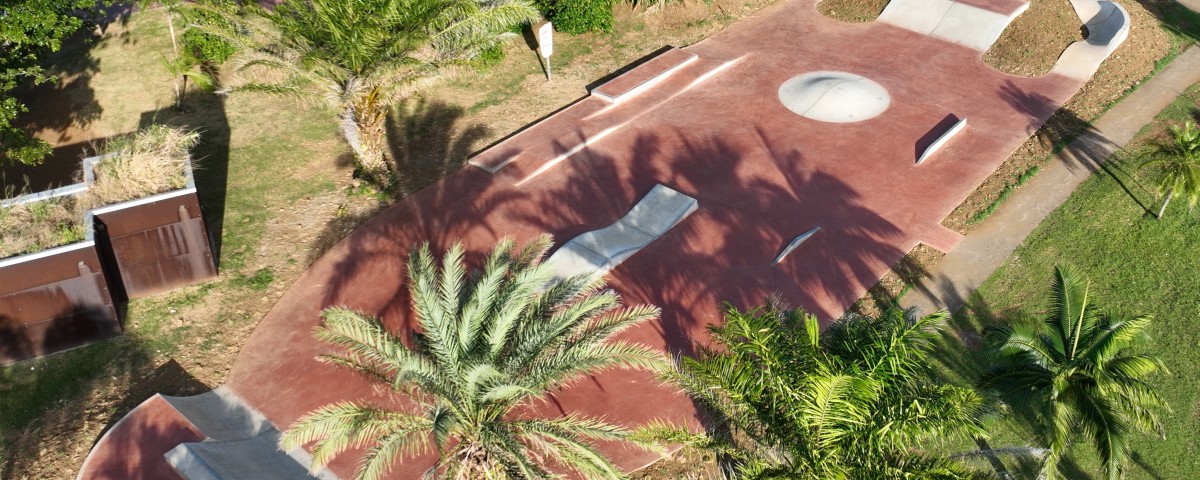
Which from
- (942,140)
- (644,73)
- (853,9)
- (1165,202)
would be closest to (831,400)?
(1165,202)

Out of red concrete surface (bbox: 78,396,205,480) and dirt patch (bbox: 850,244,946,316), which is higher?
red concrete surface (bbox: 78,396,205,480)

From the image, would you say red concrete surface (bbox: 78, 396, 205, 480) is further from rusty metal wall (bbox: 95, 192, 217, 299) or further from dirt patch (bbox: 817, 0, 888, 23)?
dirt patch (bbox: 817, 0, 888, 23)

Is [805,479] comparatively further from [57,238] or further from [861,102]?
[861,102]

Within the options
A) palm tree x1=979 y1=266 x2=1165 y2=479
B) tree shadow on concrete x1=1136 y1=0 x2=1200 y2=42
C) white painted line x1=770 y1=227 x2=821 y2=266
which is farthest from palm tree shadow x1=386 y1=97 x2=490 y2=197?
tree shadow on concrete x1=1136 y1=0 x2=1200 y2=42

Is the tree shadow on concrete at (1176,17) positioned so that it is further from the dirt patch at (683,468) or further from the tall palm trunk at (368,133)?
the tall palm trunk at (368,133)

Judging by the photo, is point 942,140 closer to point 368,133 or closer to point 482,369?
point 368,133

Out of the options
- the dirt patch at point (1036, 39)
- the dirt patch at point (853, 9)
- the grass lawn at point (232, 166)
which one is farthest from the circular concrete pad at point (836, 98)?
the dirt patch at point (853, 9)

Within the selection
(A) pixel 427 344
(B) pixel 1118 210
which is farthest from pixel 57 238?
(B) pixel 1118 210
